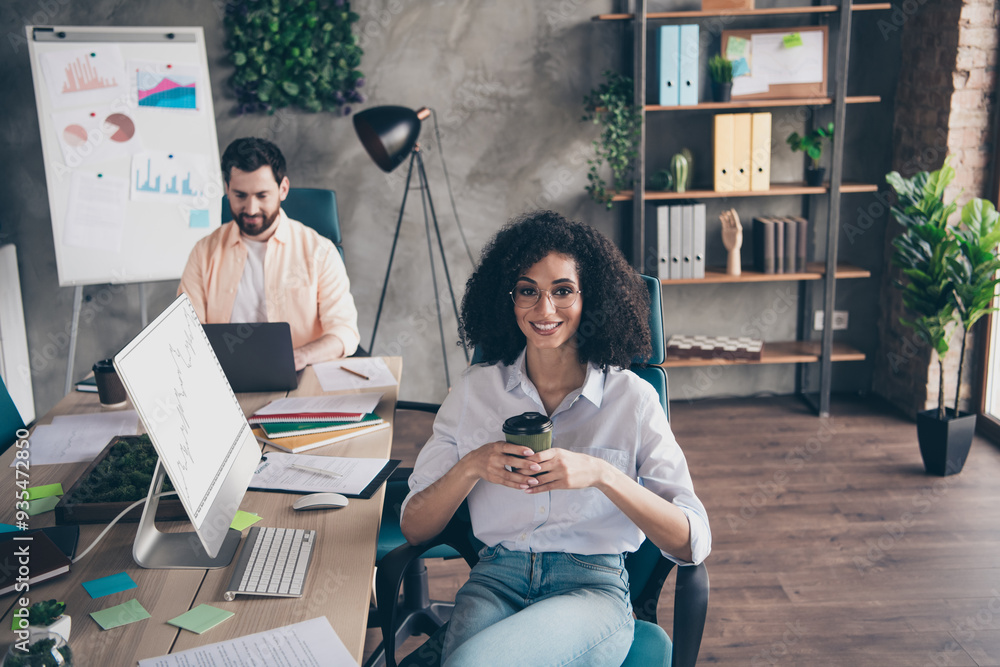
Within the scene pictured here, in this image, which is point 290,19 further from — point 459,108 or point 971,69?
point 971,69

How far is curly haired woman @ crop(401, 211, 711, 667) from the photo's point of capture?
1.32 m

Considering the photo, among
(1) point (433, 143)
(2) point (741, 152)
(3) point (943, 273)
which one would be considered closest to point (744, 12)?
(2) point (741, 152)

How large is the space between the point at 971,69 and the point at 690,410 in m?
1.97

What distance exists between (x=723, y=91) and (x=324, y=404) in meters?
2.52

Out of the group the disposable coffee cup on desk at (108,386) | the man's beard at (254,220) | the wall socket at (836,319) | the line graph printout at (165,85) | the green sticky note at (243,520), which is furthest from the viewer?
the wall socket at (836,319)

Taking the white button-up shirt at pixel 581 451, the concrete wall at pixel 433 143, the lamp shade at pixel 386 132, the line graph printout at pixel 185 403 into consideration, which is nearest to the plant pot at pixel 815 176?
the concrete wall at pixel 433 143

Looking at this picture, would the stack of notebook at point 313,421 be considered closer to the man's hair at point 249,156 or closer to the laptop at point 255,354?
the laptop at point 255,354

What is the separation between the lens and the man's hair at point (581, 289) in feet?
5.16

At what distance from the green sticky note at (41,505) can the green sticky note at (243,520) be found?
0.37 meters

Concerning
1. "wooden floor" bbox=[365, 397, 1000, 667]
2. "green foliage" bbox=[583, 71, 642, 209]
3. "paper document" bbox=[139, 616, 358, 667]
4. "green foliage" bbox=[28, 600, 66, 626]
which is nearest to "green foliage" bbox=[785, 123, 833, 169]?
"green foliage" bbox=[583, 71, 642, 209]

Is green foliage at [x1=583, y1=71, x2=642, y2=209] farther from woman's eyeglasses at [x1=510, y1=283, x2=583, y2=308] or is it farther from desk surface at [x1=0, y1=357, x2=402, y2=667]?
desk surface at [x1=0, y1=357, x2=402, y2=667]

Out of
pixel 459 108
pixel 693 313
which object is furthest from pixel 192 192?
pixel 693 313

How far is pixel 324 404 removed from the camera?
1996 millimetres

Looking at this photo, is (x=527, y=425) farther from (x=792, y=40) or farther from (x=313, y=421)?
(x=792, y=40)
